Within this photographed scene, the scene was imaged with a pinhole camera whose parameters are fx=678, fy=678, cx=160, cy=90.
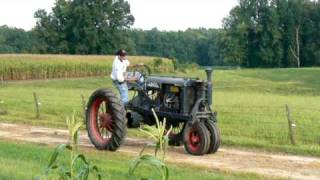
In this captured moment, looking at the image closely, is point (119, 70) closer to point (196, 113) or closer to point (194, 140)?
point (196, 113)

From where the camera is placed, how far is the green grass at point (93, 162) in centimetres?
1014

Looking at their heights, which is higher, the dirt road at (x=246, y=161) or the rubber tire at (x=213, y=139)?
the rubber tire at (x=213, y=139)

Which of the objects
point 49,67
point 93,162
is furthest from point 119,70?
point 49,67

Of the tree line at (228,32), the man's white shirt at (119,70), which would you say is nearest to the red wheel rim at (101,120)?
the man's white shirt at (119,70)

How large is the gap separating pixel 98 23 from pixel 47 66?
43.1 meters

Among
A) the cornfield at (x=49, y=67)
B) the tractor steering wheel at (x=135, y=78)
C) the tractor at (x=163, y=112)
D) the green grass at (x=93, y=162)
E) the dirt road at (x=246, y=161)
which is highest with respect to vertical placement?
the tractor steering wheel at (x=135, y=78)

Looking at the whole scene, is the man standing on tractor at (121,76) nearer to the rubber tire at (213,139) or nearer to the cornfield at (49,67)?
the rubber tire at (213,139)

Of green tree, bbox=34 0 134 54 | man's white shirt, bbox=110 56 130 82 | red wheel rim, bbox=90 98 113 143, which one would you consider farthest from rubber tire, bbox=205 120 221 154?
green tree, bbox=34 0 134 54

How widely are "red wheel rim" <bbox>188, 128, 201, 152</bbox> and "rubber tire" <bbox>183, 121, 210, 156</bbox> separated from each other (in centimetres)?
4

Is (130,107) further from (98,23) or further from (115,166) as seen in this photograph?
(98,23)

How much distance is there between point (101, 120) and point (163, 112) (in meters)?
1.38

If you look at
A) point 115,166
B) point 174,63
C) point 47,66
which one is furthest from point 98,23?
point 115,166

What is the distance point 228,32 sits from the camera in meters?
119

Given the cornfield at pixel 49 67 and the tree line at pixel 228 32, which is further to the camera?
the tree line at pixel 228 32
